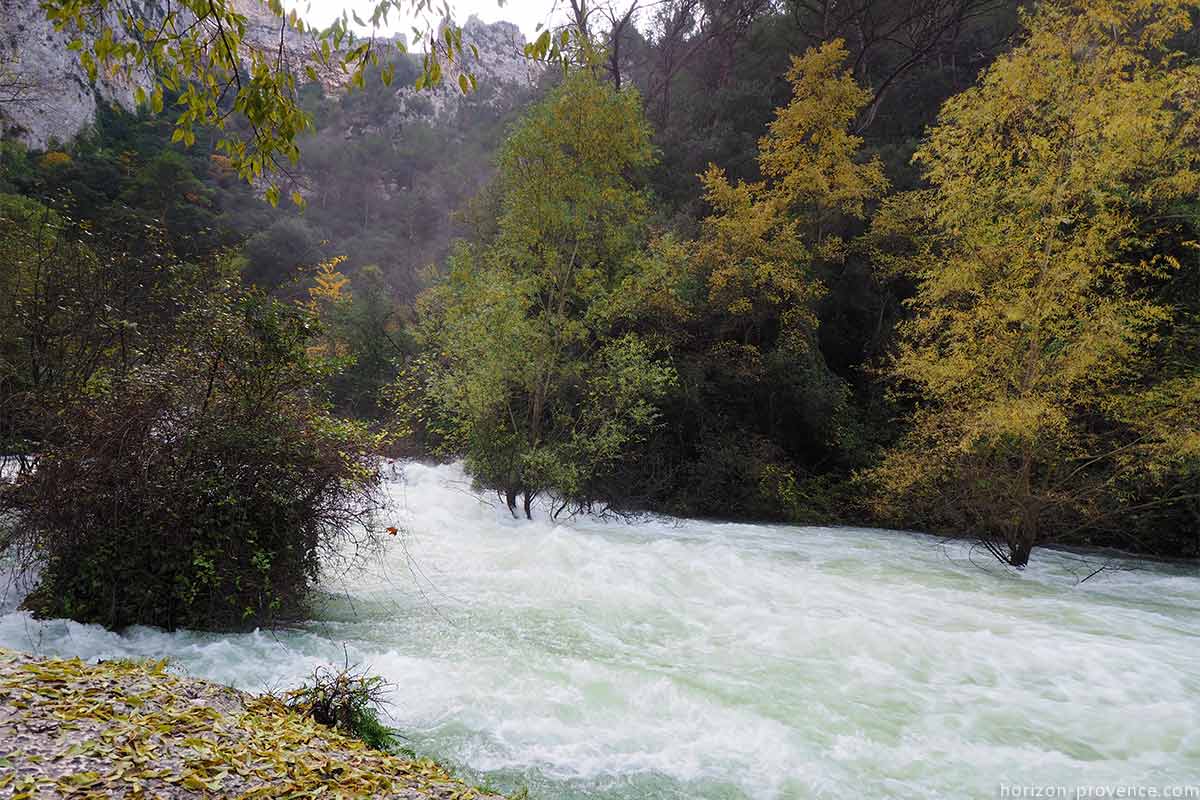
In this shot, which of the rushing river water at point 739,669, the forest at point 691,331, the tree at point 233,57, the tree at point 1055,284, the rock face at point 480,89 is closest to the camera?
the tree at point 233,57

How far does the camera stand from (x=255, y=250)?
1451 inches

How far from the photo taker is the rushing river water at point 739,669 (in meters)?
4.63

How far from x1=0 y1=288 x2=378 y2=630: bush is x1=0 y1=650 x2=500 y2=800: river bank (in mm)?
2187

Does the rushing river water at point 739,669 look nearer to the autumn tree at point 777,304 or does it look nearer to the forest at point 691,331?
the forest at point 691,331

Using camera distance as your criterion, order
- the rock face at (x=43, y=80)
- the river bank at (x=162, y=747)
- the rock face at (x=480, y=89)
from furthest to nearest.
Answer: the rock face at (x=480, y=89) < the rock face at (x=43, y=80) < the river bank at (x=162, y=747)

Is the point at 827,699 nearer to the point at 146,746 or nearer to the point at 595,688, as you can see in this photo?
the point at 595,688

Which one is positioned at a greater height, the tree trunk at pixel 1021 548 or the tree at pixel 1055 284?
the tree at pixel 1055 284

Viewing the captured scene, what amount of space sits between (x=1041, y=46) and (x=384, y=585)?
42.7 ft

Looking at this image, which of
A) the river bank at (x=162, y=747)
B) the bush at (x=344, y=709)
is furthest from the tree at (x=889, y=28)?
the river bank at (x=162, y=747)

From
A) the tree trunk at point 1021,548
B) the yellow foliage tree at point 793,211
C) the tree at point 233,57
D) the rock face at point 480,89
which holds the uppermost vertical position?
the rock face at point 480,89

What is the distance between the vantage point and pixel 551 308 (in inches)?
565

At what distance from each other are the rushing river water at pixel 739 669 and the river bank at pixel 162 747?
1309 millimetres

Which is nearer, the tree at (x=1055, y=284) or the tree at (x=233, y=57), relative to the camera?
the tree at (x=233, y=57)

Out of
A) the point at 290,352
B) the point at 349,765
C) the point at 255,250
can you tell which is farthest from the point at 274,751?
the point at 255,250
